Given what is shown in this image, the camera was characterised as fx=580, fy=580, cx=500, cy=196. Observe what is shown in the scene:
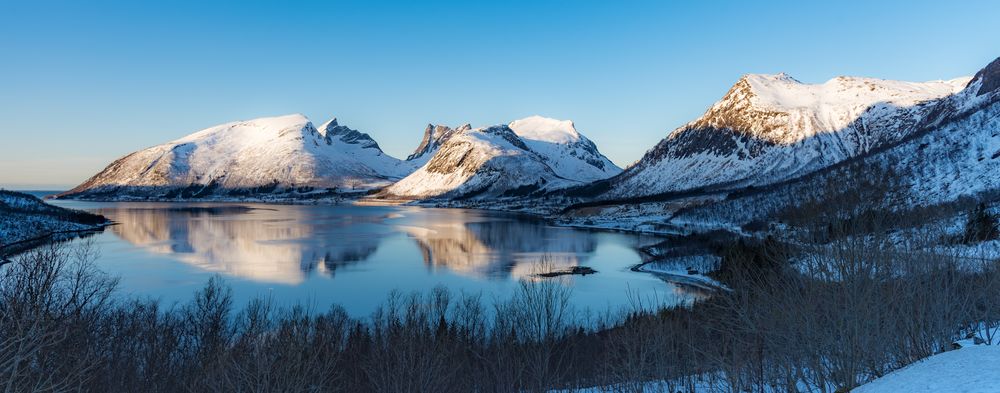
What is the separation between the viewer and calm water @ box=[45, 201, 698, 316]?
4191 centimetres

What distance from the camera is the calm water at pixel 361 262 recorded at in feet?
137

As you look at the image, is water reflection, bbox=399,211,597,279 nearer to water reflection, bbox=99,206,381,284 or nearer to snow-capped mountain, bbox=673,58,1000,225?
water reflection, bbox=99,206,381,284

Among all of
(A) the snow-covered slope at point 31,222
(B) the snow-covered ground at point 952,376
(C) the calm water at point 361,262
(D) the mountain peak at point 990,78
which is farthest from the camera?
(D) the mountain peak at point 990,78

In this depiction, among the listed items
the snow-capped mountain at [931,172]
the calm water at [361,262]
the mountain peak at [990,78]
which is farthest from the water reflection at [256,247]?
the mountain peak at [990,78]

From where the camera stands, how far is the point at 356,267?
177 feet

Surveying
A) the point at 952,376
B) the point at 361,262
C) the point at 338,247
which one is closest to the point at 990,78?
the point at 338,247

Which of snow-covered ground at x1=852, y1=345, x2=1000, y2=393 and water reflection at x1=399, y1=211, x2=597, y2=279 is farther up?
snow-covered ground at x1=852, y1=345, x2=1000, y2=393

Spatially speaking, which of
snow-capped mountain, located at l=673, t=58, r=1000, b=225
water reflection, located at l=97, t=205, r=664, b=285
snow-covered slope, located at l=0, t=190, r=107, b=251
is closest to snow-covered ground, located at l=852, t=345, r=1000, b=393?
water reflection, located at l=97, t=205, r=664, b=285

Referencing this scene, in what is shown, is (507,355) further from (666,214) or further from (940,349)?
(666,214)

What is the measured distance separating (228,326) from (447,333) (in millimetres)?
13772

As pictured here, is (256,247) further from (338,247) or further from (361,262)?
(361,262)

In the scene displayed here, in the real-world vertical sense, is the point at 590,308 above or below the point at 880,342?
below

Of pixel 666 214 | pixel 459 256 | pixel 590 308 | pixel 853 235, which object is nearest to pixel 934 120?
pixel 666 214

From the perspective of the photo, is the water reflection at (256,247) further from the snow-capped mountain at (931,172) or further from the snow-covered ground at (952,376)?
the snow-capped mountain at (931,172)
